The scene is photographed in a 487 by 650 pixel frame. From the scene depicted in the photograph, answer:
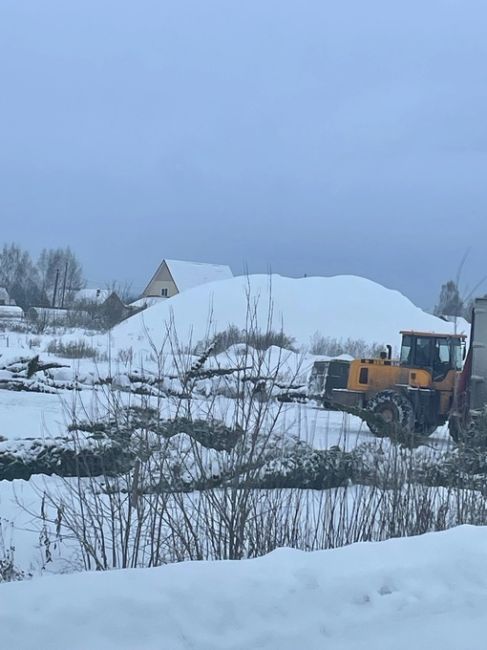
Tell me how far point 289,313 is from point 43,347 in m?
30.1

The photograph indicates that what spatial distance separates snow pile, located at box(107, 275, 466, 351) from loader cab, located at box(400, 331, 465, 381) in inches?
1287

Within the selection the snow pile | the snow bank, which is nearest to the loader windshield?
the snow bank

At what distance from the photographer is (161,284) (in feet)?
300

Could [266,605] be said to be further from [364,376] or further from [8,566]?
[364,376]

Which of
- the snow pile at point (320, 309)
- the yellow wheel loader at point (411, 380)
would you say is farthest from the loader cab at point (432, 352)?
the snow pile at point (320, 309)

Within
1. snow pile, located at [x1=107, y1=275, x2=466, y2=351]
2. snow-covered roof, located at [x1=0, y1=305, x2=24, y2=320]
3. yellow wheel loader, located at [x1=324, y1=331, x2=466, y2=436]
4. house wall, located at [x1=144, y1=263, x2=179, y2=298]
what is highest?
house wall, located at [x1=144, y1=263, x2=179, y2=298]

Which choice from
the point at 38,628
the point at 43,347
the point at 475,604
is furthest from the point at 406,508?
the point at 43,347

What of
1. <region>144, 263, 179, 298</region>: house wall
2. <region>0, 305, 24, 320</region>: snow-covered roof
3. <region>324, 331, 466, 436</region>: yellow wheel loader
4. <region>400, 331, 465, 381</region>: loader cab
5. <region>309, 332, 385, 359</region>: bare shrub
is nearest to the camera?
<region>324, 331, 466, 436</region>: yellow wheel loader

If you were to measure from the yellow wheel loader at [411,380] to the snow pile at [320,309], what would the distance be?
105 feet

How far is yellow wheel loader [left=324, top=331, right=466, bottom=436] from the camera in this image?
19.7 meters

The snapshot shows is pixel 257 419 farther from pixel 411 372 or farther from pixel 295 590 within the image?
pixel 411 372

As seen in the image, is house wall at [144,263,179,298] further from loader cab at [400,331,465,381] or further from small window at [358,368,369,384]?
loader cab at [400,331,465,381]

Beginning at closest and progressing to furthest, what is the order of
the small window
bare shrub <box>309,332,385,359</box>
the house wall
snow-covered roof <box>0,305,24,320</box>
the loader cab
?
1. the loader cab
2. the small window
3. bare shrub <box>309,332,385,359</box>
4. snow-covered roof <box>0,305,24,320</box>
5. the house wall

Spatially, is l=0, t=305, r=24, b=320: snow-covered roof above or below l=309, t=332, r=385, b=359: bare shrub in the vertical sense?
above
